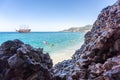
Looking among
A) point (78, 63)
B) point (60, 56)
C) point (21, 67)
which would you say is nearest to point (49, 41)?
point (60, 56)

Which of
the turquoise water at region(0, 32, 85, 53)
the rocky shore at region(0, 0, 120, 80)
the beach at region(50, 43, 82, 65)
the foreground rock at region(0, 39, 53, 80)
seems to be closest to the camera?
the rocky shore at region(0, 0, 120, 80)

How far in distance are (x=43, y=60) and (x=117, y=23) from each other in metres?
2.31

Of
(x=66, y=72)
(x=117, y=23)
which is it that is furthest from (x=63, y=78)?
(x=117, y=23)

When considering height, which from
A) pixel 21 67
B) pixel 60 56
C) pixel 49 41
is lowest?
pixel 49 41

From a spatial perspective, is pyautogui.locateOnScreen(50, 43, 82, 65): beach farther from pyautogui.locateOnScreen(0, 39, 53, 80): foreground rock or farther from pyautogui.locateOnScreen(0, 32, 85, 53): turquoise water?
pyautogui.locateOnScreen(0, 39, 53, 80): foreground rock

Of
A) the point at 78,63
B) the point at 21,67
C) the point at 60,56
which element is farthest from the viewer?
the point at 60,56

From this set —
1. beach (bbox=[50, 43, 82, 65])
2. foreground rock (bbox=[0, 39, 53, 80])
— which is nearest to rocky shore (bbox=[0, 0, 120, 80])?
foreground rock (bbox=[0, 39, 53, 80])

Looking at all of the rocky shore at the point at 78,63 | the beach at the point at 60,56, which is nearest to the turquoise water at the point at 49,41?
the beach at the point at 60,56

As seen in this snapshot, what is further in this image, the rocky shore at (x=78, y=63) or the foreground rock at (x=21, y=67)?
the foreground rock at (x=21, y=67)

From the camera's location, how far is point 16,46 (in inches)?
227

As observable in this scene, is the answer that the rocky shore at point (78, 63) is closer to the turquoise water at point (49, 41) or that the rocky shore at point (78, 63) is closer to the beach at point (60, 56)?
the beach at point (60, 56)

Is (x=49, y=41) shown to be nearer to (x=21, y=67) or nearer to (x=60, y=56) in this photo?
(x=60, y=56)

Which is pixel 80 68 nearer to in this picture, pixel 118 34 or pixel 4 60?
pixel 118 34

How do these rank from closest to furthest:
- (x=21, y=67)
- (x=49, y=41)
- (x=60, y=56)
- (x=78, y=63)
→ (x=21, y=67) < (x=78, y=63) < (x=60, y=56) < (x=49, y=41)
